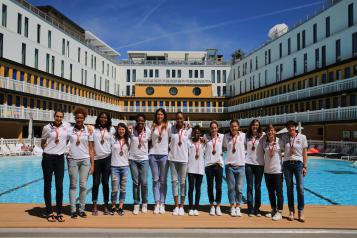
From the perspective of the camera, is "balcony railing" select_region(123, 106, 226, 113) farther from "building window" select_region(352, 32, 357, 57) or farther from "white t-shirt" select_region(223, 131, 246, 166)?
"white t-shirt" select_region(223, 131, 246, 166)

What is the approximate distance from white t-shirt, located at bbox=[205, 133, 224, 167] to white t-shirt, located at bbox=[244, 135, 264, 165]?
1.90ft

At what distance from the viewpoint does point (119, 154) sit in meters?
7.02

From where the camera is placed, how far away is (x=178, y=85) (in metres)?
68.1

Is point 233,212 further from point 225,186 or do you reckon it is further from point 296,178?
point 225,186

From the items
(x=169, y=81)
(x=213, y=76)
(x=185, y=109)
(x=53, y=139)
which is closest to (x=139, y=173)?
(x=53, y=139)

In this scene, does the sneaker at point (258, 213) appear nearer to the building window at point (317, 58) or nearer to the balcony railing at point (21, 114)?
the balcony railing at point (21, 114)

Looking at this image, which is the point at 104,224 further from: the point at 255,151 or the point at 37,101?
the point at 37,101

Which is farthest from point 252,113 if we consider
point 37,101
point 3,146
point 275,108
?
point 3,146

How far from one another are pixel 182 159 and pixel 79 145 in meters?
2.15

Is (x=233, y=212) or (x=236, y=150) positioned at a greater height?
(x=236, y=150)

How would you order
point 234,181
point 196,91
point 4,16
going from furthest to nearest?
point 196,91 → point 4,16 → point 234,181

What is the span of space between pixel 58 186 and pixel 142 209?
72.5 inches

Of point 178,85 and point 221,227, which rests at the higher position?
point 178,85

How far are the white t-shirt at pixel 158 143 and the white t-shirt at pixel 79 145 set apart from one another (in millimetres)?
1343
